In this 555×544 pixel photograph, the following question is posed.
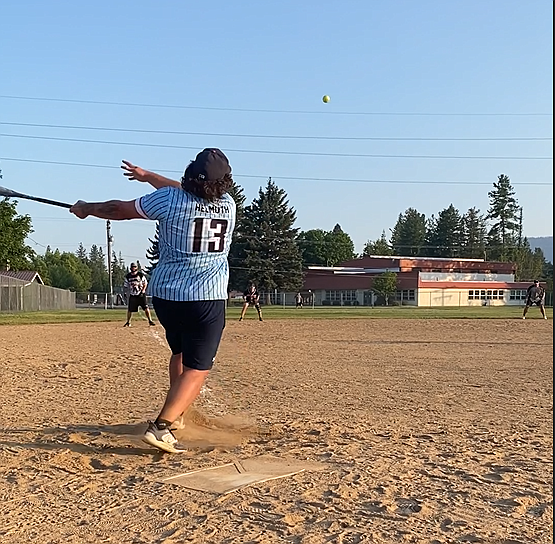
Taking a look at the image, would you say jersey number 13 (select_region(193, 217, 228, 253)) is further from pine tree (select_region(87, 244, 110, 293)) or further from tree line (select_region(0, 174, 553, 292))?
pine tree (select_region(87, 244, 110, 293))

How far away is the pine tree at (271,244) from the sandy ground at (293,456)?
6047 cm

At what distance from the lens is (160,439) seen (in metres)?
4.26

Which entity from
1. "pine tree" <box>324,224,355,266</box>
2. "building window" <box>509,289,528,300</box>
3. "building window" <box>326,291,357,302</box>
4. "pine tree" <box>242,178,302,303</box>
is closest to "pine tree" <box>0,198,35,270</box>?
"pine tree" <box>242,178,302,303</box>

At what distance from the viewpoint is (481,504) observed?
3.24 meters

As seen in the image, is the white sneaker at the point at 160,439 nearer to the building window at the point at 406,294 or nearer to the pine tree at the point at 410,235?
the building window at the point at 406,294

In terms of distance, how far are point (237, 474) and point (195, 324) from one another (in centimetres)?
105

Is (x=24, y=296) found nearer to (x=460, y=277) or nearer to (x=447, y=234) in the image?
(x=460, y=277)

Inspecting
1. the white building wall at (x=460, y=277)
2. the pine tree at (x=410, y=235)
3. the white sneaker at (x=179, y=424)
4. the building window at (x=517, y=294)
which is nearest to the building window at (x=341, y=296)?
the white building wall at (x=460, y=277)

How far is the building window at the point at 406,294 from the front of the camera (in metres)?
79.3

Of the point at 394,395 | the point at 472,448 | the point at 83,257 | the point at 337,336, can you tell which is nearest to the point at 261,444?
the point at 472,448

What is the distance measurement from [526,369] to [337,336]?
306 inches

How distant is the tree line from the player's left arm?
34076 millimetres

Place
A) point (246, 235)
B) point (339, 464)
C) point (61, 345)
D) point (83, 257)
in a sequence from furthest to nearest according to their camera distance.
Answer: point (83, 257) → point (246, 235) → point (61, 345) → point (339, 464)

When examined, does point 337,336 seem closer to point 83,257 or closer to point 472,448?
point 472,448
